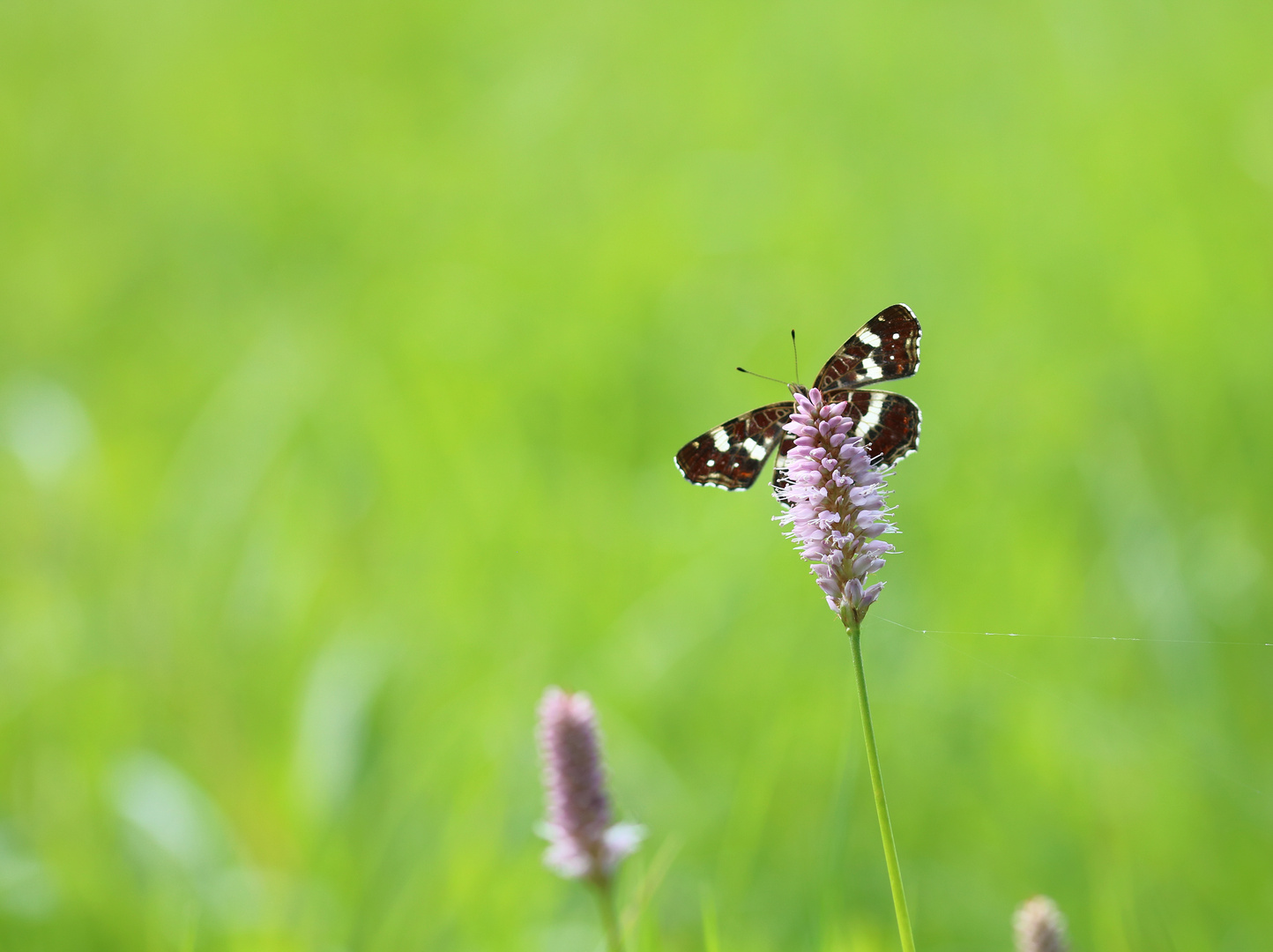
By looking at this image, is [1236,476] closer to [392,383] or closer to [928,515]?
[928,515]

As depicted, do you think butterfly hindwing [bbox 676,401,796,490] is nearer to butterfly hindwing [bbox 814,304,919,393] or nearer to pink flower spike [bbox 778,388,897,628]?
butterfly hindwing [bbox 814,304,919,393]

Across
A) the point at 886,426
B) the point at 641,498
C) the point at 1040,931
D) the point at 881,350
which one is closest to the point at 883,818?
the point at 1040,931

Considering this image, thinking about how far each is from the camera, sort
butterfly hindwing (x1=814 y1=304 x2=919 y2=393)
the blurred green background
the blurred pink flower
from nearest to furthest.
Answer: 1. the blurred pink flower
2. butterfly hindwing (x1=814 y1=304 x2=919 y2=393)
3. the blurred green background

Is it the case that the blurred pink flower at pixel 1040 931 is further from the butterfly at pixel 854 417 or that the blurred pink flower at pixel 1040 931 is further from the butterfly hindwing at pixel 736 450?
the butterfly hindwing at pixel 736 450

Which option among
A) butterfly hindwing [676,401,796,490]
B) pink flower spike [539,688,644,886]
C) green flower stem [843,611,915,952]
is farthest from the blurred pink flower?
butterfly hindwing [676,401,796,490]

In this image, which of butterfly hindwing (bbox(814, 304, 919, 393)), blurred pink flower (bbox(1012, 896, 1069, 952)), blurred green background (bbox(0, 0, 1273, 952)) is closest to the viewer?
blurred pink flower (bbox(1012, 896, 1069, 952))

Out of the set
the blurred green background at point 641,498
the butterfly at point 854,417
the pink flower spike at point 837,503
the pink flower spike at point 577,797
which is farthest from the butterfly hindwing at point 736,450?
the blurred green background at point 641,498

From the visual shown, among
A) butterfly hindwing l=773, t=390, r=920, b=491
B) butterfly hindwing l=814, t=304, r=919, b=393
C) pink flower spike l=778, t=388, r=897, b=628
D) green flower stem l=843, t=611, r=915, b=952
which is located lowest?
green flower stem l=843, t=611, r=915, b=952
